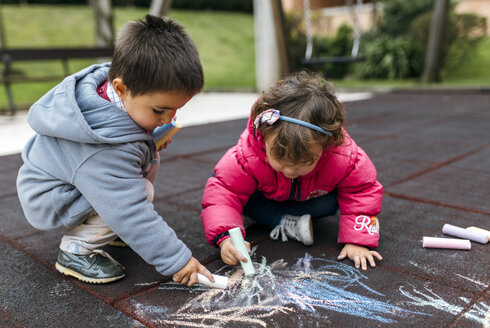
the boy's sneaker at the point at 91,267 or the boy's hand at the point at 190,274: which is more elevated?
the boy's hand at the point at 190,274

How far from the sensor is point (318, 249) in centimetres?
190

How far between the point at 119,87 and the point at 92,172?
0.30m

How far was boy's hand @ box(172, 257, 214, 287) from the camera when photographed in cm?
154

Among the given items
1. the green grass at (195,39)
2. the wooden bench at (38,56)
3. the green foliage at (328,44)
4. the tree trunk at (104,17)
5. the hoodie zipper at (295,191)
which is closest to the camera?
the hoodie zipper at (295,191)

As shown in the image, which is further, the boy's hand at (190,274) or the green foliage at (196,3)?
the green foliage at (196,3)

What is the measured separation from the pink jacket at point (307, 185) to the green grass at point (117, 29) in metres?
10.9

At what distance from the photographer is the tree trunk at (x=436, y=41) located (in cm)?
945

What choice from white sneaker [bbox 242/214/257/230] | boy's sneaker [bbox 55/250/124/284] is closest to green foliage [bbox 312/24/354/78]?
white sneaker [bbox 242/214/257/230]

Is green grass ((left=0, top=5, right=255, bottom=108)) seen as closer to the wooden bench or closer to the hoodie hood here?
the wooden bench

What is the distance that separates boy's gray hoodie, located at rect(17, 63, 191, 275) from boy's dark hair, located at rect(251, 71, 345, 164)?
47cm

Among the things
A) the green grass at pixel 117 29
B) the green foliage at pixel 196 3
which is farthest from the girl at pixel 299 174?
the green foliage at pixel 196 3

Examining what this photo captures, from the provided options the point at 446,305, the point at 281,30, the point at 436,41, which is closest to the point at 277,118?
the point at 446,305

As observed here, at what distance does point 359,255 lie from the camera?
5.75 ft

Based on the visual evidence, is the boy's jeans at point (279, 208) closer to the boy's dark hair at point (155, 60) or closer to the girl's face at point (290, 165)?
the girl's face at point (290, 165)
